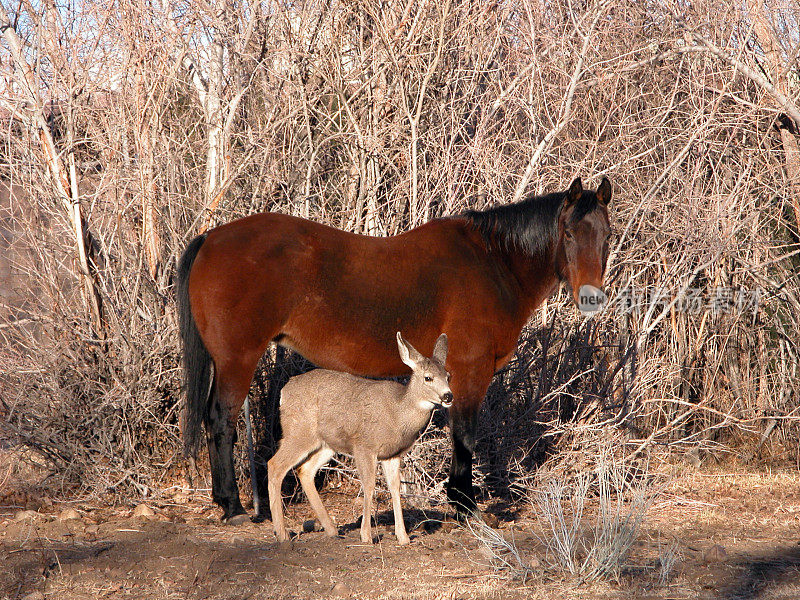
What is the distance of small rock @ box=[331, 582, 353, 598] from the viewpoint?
14.1ft

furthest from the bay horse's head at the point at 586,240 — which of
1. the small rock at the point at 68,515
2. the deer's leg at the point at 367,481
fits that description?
the small rock at the point at 68,515

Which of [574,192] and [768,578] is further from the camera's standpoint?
[574,192]

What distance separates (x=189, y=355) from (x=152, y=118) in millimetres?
2106

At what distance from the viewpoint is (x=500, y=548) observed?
480 cm

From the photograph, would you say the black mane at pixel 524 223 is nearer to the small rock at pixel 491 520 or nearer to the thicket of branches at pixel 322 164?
the thicket of branches at pixel 322 164

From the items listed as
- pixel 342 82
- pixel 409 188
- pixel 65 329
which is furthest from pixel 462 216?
pixel 65 329

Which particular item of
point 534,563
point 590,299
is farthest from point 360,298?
point 534,563

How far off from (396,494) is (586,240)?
2.15 m

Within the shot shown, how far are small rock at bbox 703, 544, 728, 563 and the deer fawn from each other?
189cm

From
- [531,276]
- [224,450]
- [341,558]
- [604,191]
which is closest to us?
[341,558]

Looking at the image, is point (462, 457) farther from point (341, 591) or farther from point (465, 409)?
point (341, 591)

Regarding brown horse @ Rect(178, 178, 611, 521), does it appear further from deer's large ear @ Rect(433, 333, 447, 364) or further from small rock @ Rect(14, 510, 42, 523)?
small rock @ Rect(14, 510, 42, 523)

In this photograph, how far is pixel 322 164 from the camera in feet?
24.1

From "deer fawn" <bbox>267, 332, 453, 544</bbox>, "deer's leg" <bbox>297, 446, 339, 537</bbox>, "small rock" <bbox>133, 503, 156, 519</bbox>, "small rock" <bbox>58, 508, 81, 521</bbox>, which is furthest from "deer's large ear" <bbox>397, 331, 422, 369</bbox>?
"small rock" <bbox>58, 508, 81, 521</bbox>
